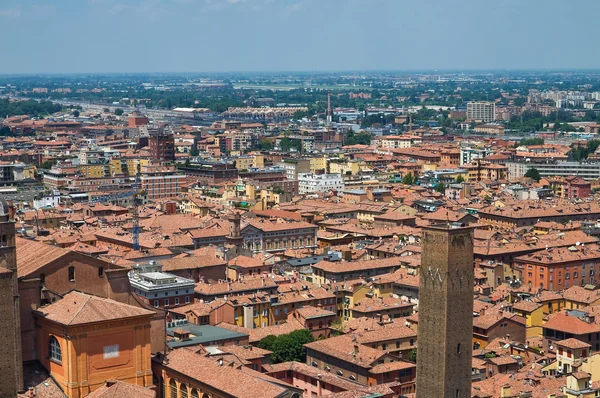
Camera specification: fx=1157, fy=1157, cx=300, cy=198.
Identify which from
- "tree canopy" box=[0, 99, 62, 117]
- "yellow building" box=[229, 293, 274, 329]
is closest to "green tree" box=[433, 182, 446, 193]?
"yellow building" box=[229, 293, 274, 329]

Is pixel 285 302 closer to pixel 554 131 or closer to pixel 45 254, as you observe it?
pixel 45 254

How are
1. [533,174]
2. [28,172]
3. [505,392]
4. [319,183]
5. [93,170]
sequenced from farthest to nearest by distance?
[93,170]
[28,172]
[533,174]
[319,183]
[505,392]

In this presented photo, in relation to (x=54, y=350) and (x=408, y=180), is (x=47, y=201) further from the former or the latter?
(x=54, y=350)

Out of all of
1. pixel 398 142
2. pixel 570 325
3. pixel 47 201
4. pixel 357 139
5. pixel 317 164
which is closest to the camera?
pixel 570 325

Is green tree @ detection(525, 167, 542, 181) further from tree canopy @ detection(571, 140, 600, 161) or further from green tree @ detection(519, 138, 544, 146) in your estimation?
green tree @ detection(519, 138, 544, 146)

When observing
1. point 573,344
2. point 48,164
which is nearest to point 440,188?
point 48,164

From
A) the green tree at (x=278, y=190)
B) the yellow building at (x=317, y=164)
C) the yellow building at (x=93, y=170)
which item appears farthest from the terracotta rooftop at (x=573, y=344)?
the yellow building at (x=317, y=164)
